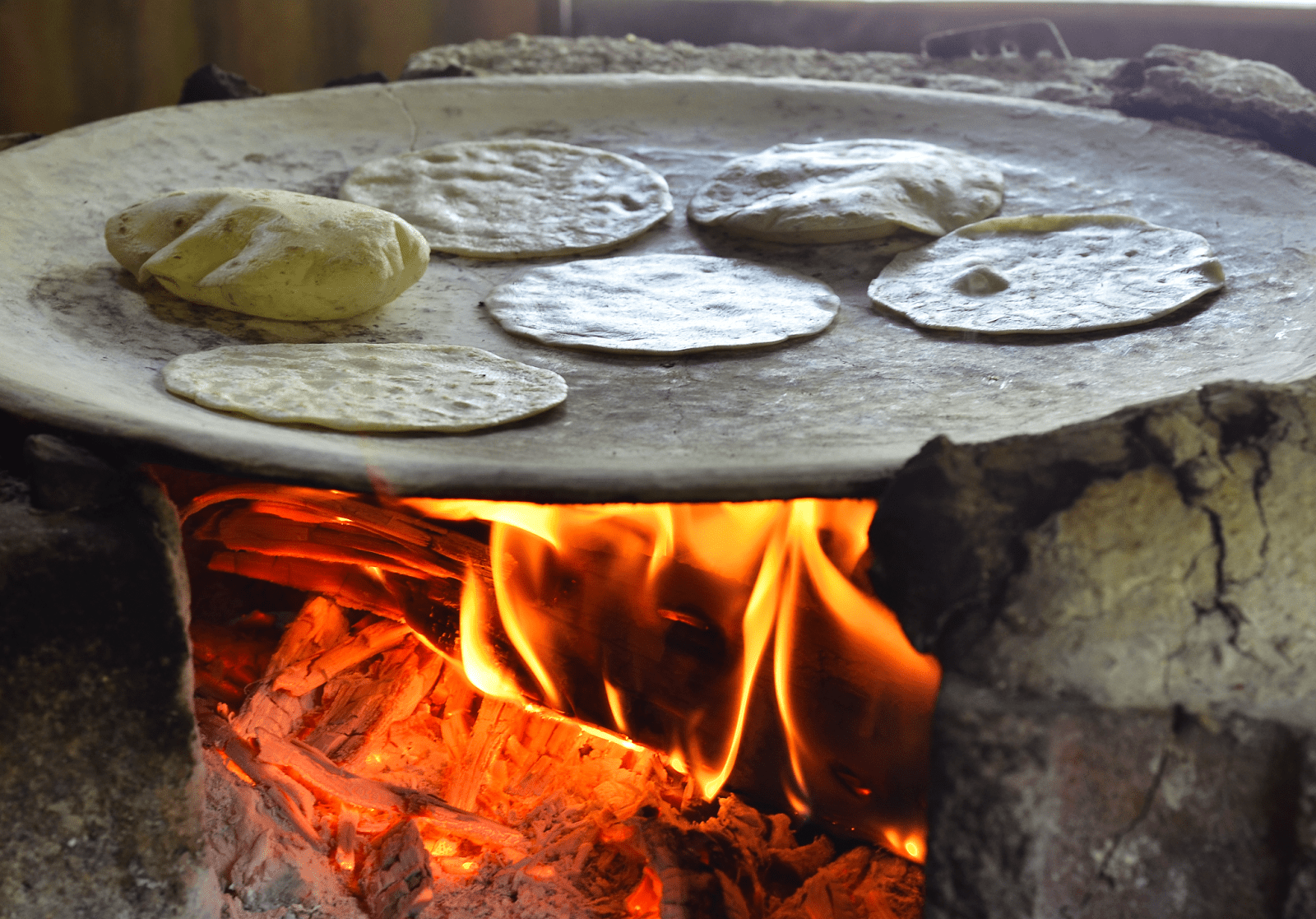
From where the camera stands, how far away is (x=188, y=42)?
3.78 meters

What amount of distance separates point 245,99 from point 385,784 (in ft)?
6.15

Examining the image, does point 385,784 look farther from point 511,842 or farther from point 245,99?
point 245,99

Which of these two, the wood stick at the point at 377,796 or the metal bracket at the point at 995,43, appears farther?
the metal bracket at the point at 995,43

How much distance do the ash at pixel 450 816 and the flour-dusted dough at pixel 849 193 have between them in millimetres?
991

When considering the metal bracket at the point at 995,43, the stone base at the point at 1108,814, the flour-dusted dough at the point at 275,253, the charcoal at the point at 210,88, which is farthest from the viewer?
the metal bracket at the point at 995,43

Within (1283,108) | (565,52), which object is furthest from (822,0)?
(1283,108)

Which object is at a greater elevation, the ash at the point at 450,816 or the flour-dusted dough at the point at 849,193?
the flour-dusted dough at the point at 849,193

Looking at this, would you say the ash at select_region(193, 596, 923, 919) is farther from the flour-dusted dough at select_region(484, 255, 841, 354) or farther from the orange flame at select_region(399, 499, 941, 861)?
the flour-dusted dough at select_region(484, 255, 841, 354)

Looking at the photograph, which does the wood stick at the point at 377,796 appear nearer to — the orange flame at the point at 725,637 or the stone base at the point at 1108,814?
the orange flame at the point at 725,637

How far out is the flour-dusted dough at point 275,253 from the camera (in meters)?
1.52

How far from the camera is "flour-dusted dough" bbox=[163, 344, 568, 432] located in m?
1.20

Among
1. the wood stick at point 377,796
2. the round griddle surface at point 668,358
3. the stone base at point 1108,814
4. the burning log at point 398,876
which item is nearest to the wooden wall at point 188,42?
the round griddle surface at point 668,358

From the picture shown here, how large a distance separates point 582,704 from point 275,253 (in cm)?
80

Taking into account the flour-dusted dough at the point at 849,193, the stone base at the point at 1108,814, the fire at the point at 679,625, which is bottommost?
the fire at the point at 679,625
